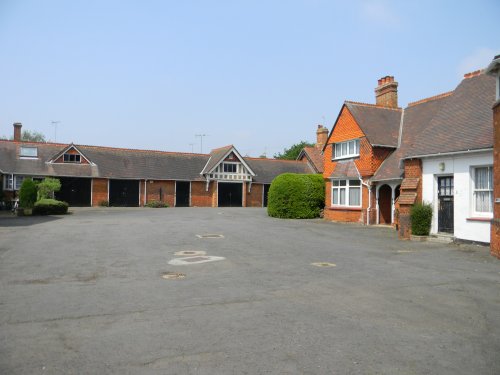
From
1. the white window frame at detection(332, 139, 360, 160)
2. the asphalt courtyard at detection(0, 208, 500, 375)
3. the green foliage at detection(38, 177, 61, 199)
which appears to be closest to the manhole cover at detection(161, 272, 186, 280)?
the asphalt courtyard at detection(0, 208, 500, 375)

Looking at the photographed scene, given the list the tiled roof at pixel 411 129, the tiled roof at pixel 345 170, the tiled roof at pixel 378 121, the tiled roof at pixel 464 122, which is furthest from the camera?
the tiled roof at pixel 345 170

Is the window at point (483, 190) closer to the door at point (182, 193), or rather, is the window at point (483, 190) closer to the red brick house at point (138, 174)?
the red brick house at point (138, 174)

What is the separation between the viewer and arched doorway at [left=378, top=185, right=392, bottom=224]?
24469 millimetres

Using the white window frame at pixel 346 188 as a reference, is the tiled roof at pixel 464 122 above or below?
above

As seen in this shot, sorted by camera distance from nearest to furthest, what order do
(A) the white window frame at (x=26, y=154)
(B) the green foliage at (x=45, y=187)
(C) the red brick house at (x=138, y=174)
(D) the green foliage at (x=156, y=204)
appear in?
(B) the green foliage at (x=45, y=187) < (C) the red brick house at (x=138, y=174) < (A) the white window frame at (x=26, y=154) < (D) the green foliage at (x=156, y=204)

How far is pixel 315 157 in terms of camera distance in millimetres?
49719

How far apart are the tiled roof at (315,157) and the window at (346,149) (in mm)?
19981

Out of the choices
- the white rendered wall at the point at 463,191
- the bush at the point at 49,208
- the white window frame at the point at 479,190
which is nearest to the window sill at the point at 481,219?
the white rendered wall at the point at 463,191

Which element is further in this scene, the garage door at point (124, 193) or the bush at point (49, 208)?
the garage door at point (124, 193)

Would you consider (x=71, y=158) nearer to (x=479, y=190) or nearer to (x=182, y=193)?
(x=182, y=193)

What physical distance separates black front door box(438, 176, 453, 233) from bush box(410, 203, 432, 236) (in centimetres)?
44

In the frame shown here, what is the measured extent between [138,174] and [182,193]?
16.0 feet

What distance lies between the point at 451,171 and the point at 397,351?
1335 cm

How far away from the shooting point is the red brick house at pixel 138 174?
38.3 meters
